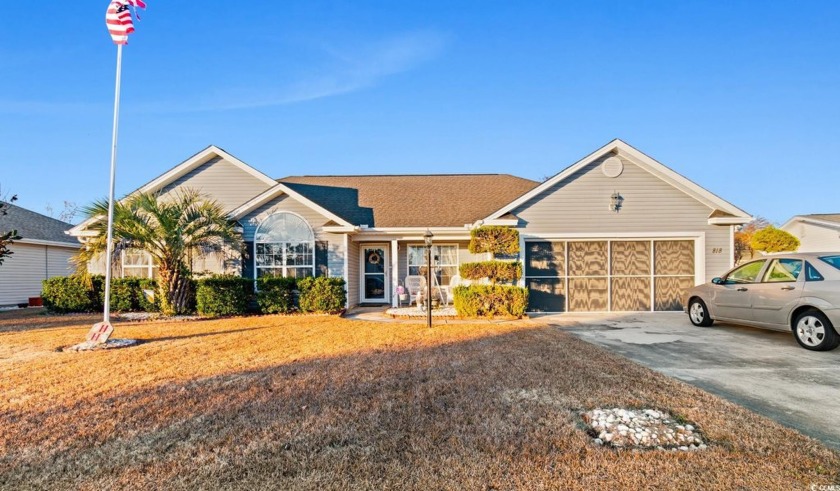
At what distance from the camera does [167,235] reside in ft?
34.1

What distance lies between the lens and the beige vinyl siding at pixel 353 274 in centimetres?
1256

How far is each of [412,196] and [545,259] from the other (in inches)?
239

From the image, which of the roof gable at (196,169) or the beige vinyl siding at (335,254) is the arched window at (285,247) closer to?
the beige vinyl siding at (335,254)

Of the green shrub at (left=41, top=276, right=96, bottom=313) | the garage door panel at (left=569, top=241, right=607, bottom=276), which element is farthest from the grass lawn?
the green shrub at (left=41, top=276, right=96, bottom=313)

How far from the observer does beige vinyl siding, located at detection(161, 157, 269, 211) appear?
13562 millimetres

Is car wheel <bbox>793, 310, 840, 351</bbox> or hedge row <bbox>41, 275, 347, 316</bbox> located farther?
hedge row <bbox>41, 275, 347, 316</bbox>

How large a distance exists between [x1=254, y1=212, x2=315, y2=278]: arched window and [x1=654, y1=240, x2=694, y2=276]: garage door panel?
1040 cm

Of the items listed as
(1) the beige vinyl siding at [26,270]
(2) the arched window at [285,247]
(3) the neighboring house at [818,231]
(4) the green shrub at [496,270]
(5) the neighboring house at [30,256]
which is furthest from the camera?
(3) the neighboring house at [818,231]

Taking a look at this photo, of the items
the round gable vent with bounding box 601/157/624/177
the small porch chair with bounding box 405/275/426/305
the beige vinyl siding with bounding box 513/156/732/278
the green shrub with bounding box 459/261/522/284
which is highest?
the round gable vent with bounding box 601/157/624/177

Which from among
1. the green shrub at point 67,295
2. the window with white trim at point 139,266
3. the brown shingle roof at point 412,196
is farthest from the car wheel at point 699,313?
the green shrub at point 67,295

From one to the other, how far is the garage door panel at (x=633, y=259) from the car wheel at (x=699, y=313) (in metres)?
2.23

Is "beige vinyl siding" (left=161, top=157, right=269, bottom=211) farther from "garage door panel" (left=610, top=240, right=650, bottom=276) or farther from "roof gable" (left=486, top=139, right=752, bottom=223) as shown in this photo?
"garage door panel" (left=610, top=240, right=650, bottom=276)

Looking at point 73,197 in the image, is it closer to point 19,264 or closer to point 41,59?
point 19,264

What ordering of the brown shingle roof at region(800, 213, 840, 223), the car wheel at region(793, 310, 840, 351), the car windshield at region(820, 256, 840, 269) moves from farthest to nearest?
the brown shingle roof at region(800, 213, 840, 223), the car windshield at region(820, 256, 840, 269), the car wheel at region(793, 310, 840, 351)
